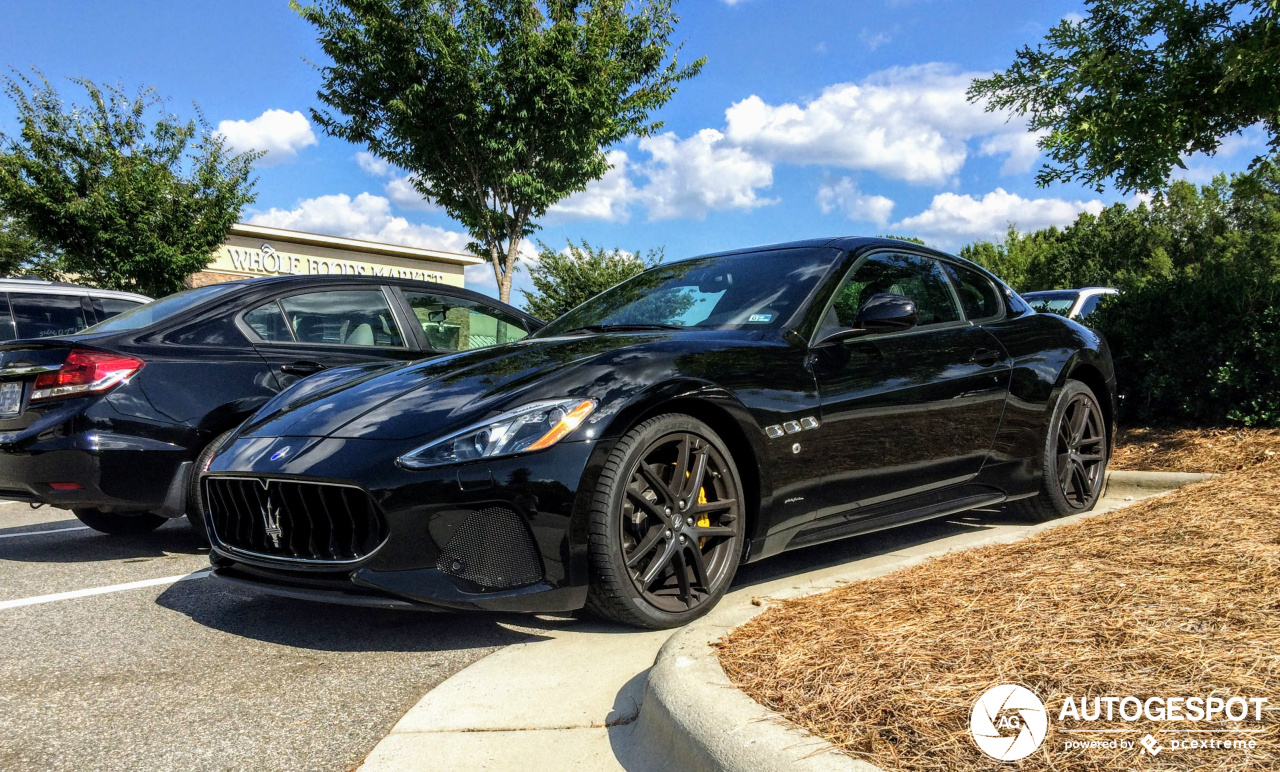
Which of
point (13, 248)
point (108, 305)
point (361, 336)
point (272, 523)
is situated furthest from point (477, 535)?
point (13, 248)

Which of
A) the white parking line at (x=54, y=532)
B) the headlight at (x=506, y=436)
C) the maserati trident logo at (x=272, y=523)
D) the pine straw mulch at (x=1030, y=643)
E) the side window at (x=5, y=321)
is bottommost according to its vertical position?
the pine straw mulch at (x=1030, y=643)

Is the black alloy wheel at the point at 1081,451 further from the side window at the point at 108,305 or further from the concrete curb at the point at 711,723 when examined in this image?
the side window at the point at 108,305

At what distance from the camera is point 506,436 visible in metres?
3.06

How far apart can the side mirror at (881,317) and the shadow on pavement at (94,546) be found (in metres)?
3.67

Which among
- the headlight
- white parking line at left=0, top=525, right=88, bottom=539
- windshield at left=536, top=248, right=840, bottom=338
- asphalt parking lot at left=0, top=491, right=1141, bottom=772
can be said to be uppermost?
windshield at left=536, top=248, right=840, bottom=338

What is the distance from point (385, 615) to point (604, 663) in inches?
46.5

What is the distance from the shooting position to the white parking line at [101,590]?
4.15 meters

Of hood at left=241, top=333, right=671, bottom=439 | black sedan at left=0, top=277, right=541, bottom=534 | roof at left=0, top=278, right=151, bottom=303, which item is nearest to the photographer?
hood at left=241, top=333, right=671, bottom=439

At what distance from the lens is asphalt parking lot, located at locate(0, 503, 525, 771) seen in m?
2.56

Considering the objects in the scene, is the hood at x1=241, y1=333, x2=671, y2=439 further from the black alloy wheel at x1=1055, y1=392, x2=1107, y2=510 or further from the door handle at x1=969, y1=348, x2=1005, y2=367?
the black alloy wheel at x1=1055, y1=392, x2=1107, y2=510

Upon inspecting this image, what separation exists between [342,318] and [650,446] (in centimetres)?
323

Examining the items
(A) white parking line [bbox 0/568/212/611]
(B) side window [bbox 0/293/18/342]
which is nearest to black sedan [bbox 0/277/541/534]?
(A) white parking line [bbox 0/568/212/611]

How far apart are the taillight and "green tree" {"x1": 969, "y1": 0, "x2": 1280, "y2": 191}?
6738 mm

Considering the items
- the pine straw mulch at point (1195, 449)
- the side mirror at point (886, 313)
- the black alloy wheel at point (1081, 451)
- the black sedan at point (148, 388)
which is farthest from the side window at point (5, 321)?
the pine straw mulch at point (1195, 449)
